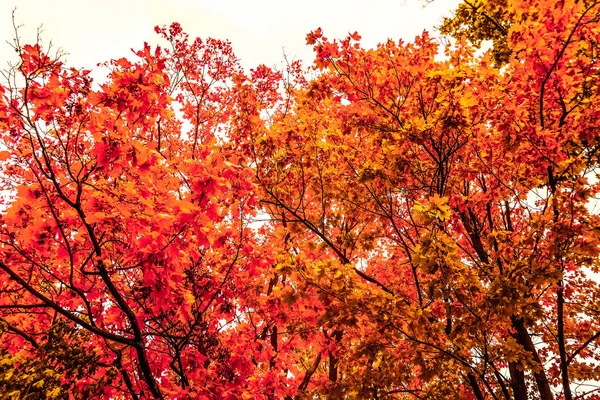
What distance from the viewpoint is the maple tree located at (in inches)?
134

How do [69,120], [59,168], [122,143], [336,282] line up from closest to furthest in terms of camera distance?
[122,143]
[69,120]
[336,282]
[59,168]

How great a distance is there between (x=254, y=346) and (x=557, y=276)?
4186 millimetres

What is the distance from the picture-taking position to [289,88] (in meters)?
9.01

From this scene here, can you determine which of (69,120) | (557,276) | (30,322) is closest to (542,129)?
(557,276)

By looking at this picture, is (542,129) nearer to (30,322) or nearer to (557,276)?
(557,276)

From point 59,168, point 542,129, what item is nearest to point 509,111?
point 542,129

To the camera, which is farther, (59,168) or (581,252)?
(59,168)

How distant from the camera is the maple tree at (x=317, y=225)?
→ 3.40 meters

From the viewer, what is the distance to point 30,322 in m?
5.50

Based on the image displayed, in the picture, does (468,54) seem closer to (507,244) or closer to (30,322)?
(507,244)

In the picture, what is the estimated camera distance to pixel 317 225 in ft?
22.0

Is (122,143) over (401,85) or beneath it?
beneath

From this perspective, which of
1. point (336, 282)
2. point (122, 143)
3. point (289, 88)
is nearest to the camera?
point (122, 143)

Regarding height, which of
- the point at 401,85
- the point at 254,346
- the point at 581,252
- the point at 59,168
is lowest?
the point at 254,346
